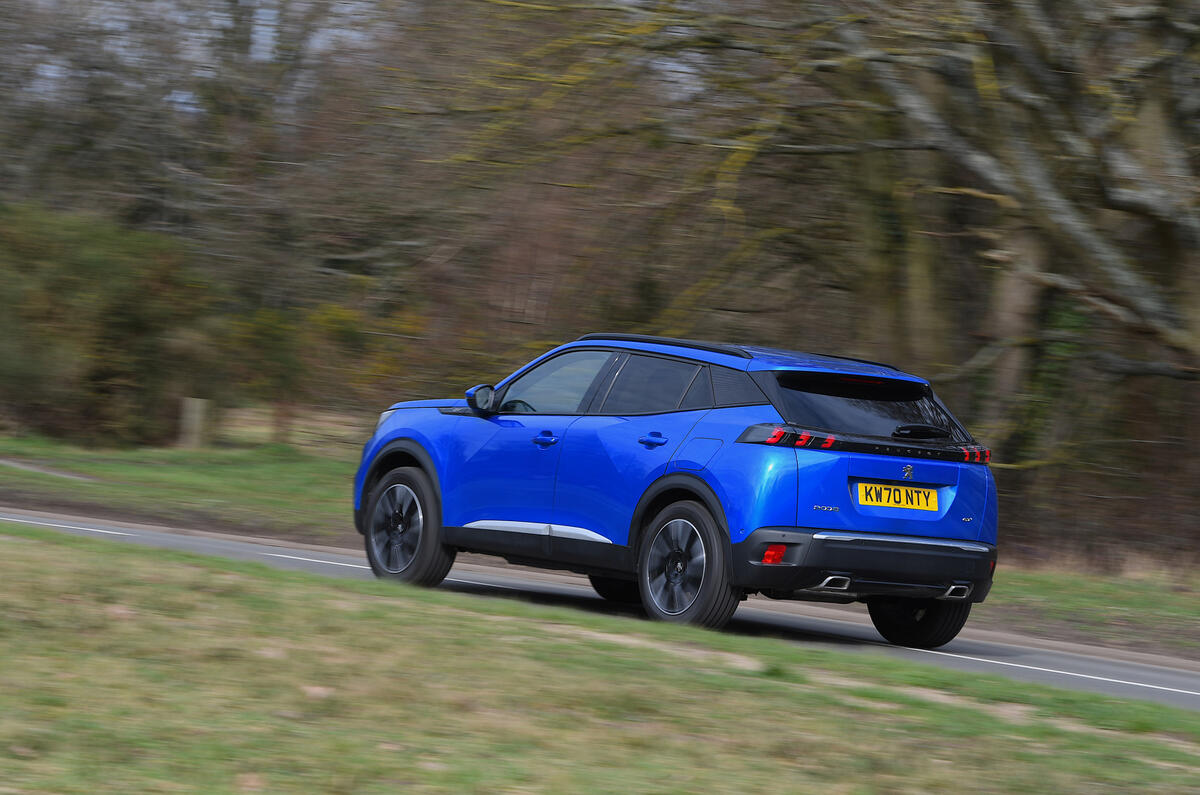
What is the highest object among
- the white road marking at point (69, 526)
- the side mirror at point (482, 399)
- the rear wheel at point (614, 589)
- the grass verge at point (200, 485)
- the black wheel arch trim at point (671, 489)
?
the side mirror at point (482, 399)

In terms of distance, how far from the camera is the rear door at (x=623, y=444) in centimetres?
902

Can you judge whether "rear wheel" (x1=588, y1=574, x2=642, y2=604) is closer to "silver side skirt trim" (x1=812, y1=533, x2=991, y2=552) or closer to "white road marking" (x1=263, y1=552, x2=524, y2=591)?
"white road marking" (x1=263, y1=552, x2=524, y2=591)

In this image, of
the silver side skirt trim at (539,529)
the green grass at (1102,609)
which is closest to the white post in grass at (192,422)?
the green grass at (1102,609)

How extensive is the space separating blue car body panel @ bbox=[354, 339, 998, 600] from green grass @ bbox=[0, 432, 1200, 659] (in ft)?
10.4

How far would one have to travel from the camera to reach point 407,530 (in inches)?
417

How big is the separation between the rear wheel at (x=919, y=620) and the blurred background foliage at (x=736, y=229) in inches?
201

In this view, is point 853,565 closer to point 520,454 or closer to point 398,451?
point 520,454

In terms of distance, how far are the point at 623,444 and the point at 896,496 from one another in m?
1.68

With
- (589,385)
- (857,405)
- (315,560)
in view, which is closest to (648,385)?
(589,385)

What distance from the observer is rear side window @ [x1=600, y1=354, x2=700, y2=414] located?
9180mm

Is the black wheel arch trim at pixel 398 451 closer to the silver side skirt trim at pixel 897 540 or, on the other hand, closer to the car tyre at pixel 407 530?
the car tyre at pixel 407 530

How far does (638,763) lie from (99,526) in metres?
10.4

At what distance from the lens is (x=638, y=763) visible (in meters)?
5.06

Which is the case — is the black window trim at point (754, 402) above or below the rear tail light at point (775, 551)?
above
